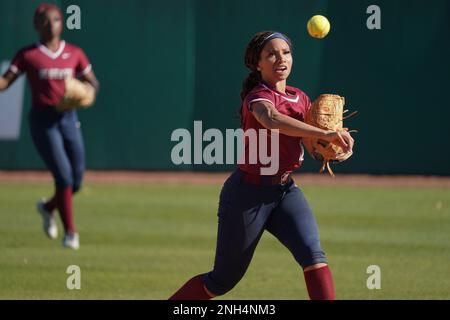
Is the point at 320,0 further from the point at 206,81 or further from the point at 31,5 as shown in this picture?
the point at 31,5

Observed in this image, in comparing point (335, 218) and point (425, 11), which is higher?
point (425, 11)

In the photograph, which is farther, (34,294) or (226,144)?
(226,144)

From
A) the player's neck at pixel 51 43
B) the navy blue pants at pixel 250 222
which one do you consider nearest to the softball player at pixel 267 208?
the navy blue pants at pixel 250 222

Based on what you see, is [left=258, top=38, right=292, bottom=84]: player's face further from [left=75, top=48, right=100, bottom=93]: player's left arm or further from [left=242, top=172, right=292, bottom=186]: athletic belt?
[left=75, top=48, right=100, bottom=93]: player's left arm

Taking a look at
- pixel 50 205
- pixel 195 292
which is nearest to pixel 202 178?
pixel 50 205

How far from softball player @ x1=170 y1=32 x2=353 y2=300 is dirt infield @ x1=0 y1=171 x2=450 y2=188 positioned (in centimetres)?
1014

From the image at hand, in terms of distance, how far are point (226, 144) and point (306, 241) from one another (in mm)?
9918

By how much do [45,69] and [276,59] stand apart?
4.59 meters

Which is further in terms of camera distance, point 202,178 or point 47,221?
point 202,178

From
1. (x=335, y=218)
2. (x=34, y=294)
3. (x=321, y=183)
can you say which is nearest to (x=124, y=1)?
(x=321, y=183)

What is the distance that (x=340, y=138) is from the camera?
5652 millimetres

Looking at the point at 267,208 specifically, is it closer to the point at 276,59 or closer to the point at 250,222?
the point at 250,222

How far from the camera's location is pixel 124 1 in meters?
16.7

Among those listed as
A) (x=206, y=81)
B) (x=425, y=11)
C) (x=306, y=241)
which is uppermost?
(x=425, y=11)
